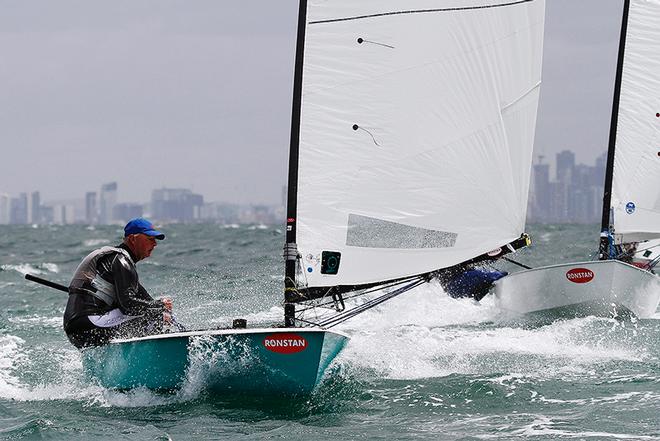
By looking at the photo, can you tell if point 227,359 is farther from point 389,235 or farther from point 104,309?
point 389,235

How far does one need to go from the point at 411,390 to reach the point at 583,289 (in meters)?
4.99

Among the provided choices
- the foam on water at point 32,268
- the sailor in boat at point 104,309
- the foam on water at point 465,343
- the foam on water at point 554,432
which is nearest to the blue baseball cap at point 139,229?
the sailor in boat at point 104,309

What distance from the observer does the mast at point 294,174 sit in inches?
295

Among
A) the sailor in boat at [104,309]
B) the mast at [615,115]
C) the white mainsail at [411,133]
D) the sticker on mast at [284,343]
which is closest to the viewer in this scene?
the sticker on mast at [284,343]

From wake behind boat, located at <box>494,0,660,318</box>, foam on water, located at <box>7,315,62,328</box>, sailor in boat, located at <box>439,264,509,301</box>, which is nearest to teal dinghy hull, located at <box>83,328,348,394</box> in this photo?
foam on water, located at <box>7,315,62,328</box>

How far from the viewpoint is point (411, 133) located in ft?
25.9

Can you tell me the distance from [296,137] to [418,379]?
2345mm

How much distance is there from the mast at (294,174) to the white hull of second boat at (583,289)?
18.7 ft

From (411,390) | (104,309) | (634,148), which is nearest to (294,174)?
(104,309)

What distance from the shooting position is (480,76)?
322 inches

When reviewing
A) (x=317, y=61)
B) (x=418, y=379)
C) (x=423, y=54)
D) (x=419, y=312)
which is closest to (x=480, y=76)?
(x=423, y=54)

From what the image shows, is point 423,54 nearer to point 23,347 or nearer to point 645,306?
point 23,347

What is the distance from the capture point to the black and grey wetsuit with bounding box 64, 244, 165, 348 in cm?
739

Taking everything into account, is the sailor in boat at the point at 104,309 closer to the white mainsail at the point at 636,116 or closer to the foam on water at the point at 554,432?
the foam on water at the point at 554,432
